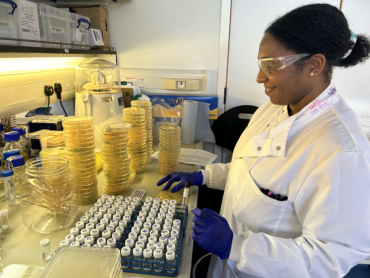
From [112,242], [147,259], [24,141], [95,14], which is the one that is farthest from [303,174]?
[95,14]

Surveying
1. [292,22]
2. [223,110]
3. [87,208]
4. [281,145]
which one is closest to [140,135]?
[87,208]

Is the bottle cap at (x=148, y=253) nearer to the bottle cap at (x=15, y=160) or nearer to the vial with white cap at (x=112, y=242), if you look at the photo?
the vial with white cap at (x=112, y=242)

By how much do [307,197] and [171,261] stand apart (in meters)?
0.52

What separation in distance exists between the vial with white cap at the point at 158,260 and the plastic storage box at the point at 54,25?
153cm

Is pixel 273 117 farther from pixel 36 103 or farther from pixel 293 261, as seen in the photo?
pixel 36 103

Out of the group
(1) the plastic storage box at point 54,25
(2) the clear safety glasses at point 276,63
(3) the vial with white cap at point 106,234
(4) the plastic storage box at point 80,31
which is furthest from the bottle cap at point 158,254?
(4) the plastic storage box at point 80,31

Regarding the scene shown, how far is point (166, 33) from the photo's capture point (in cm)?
261

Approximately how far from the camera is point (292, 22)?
0.95 meters

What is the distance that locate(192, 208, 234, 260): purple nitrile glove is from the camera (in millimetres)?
952

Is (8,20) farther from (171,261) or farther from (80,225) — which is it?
(171,261)

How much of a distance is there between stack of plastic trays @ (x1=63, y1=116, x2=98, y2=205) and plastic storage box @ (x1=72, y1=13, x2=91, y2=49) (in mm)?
1126

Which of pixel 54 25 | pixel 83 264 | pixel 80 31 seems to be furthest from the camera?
pixel 80 31

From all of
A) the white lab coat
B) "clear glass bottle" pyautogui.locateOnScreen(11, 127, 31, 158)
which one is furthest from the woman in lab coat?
"clear glass bottle" pyautogui.locateOnScreen(11, 127, 31, 158)

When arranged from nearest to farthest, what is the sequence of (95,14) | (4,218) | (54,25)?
(4,218) → (54,25) → (95,14)
